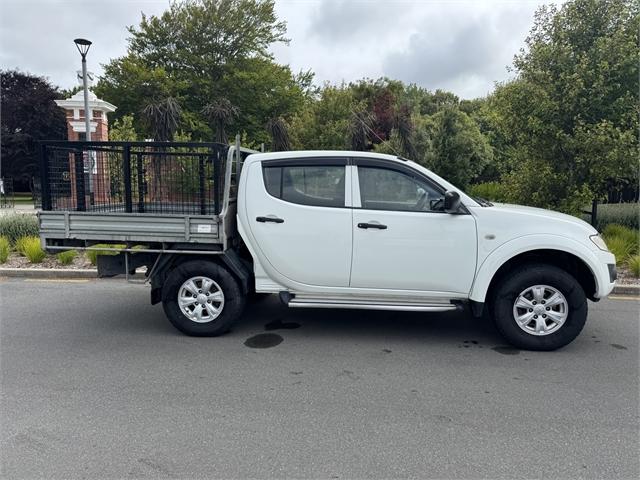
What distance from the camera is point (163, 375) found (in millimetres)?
3947

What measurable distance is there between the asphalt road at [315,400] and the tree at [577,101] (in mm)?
4087

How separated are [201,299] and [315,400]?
1.92 m

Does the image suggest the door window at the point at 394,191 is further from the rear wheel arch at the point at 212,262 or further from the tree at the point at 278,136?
the tree at the point at 278,136

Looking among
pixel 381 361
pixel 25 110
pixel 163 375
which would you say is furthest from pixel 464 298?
pixel 25 110

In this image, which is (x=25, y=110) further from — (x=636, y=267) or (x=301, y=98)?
(x=636, y=267)

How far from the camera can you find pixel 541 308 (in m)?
4.45

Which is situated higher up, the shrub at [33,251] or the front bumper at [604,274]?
the front bumper at [604,274]

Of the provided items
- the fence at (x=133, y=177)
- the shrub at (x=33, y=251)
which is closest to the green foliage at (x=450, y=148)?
the fence at (x=133, y=177)

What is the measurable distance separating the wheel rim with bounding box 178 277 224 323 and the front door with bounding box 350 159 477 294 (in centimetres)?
151

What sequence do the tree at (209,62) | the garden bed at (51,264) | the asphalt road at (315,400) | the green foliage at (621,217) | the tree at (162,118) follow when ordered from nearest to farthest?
the asphalt road at (315,400)
the garden bed at (51,264)
the green foliage at (621,217)
the tree at (162,118)
the tree at (209,62)

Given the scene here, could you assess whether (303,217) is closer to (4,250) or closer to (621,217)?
(4,250)

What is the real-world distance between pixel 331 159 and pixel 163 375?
8.68ft

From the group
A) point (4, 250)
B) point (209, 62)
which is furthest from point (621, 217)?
point (209, 62)

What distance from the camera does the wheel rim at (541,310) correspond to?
4.45m
